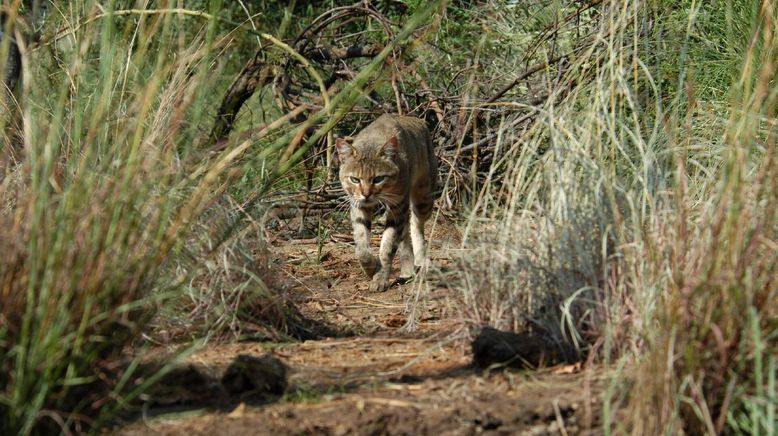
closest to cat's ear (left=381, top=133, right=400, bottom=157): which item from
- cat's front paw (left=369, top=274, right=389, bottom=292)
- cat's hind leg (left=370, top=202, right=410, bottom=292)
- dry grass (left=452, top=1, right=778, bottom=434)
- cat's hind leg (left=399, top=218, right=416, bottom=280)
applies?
cat's hind leg (left=370, top=202, right=410, bottom=292)

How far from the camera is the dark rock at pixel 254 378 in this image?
339 centimetres

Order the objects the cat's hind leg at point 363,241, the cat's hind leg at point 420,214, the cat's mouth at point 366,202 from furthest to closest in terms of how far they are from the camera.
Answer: the cat's hind leg at point 420,214, the cat's mouth at point 366,202, the cat's hind leg at point 363,241

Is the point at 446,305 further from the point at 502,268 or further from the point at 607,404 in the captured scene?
the point at 607,404

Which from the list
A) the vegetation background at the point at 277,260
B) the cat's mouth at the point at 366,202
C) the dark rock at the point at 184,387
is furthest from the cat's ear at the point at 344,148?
the dark rock at the point at 184,387

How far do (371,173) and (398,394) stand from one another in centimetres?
369

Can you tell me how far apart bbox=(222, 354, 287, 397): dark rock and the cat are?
10.1ft

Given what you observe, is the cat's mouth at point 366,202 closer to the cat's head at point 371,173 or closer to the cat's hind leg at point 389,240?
the cat's head at point 371,173

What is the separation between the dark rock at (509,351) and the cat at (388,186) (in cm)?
283

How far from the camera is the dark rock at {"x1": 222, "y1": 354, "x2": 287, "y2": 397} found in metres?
3.39

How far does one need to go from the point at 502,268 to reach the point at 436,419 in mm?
930

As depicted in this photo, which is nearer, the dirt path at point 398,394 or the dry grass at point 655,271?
the dry grass at point 655,271

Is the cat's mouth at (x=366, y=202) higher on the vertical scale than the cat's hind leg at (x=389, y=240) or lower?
higher

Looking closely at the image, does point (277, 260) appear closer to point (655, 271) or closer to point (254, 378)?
point (254, 378)

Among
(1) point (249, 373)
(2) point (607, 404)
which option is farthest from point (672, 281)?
(1) point (249, 373)
